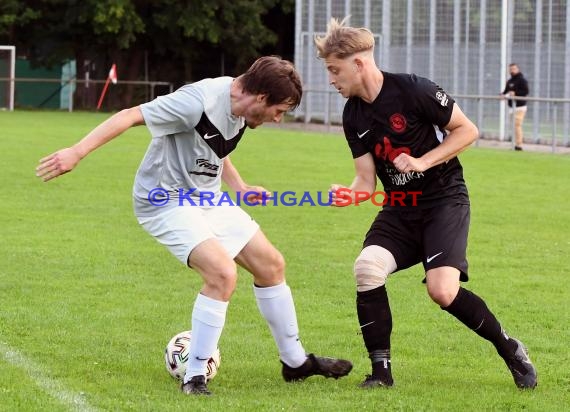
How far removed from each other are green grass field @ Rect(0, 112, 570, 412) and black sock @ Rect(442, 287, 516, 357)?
22cm

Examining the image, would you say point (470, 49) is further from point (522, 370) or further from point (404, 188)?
point (522, 370)

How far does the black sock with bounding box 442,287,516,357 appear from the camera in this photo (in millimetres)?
6133

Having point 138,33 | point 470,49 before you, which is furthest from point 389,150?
point 138,33

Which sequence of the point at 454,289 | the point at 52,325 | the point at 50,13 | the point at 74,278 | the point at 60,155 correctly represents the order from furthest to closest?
the point at 50,13 < the point at 74,278 < the point at 52,325 < the point at 454,289 < the point at 60,155

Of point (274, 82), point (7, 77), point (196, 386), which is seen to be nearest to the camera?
point (274, 82)

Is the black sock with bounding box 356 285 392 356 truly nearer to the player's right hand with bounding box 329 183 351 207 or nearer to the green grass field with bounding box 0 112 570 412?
the green grass field with bounding box 0 112 570 412

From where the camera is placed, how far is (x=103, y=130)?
18.6 feet

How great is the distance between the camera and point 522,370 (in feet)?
20.3

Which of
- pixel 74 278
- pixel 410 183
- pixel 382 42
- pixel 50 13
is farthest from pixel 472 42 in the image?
pixel 410 183

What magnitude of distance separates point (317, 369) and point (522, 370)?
1.08m

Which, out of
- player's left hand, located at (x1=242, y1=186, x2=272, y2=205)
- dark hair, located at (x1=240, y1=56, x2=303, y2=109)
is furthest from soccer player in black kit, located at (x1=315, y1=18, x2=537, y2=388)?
player's left hand, located at (x1=242, y1=186, x2=272, y2=205)

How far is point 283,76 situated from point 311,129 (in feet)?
95.0

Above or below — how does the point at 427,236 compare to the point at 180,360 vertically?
above

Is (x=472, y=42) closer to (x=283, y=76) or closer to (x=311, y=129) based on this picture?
(x=311, y=129)
